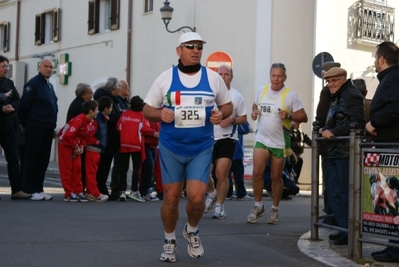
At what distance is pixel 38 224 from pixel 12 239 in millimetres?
1485

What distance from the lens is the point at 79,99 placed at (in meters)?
14.8

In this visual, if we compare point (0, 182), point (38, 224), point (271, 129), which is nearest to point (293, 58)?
point (0, 182)

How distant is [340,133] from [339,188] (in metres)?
0.56

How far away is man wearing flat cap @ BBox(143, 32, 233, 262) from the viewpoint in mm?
7457

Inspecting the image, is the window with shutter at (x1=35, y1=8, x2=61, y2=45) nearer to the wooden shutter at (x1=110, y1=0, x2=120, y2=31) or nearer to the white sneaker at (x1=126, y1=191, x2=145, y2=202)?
the wooden shutter at (x1=110, y1=0, x2=120, y2=31)

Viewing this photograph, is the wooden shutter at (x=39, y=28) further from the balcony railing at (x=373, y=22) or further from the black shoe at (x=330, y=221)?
the black shoe at (x=330, y=221)

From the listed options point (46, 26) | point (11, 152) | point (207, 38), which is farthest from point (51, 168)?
point (11, 152)

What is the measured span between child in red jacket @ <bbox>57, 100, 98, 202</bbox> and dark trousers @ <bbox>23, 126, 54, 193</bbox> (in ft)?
0.82

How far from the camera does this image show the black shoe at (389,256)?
7613 mm

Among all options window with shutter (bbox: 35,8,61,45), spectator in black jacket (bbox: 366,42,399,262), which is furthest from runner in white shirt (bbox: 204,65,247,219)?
window with shutter (bbox: 35,8,61,45)

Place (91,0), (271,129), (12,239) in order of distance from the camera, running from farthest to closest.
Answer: (91,0), (271,129), (12,239)

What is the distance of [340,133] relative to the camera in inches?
345

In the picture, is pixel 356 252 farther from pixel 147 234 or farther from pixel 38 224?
pixel 38 224

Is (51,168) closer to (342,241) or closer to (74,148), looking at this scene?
(74,148)
